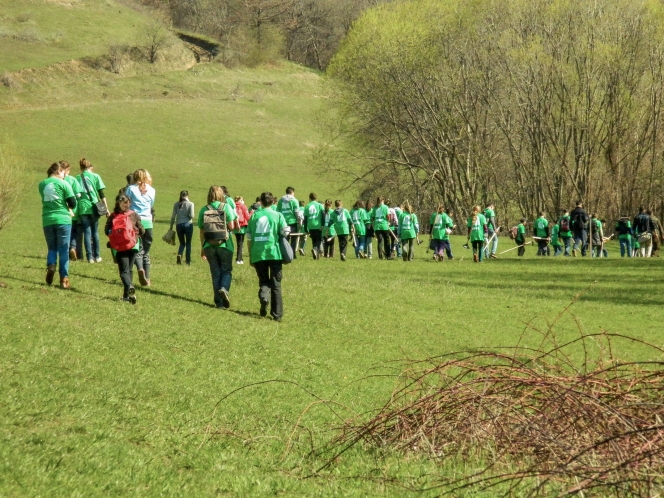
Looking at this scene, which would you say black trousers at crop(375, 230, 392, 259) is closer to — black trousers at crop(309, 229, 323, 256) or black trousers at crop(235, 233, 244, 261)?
black trousers at crop(309, 229, 323, 256)

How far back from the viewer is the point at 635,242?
3738cm

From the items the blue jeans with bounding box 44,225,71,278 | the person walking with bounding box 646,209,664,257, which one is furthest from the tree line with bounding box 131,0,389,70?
the blue jeans with bounding box 44,225,71,278

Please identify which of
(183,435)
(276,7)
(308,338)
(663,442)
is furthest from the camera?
(276,7)

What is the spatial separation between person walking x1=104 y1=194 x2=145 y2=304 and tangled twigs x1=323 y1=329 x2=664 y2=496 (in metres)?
7.48

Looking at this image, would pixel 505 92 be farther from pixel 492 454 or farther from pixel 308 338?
pixel 492 454

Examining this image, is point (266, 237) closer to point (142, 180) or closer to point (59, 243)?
point (59, 243)

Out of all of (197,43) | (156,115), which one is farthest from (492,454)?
(197,43)

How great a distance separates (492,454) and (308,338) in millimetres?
7655

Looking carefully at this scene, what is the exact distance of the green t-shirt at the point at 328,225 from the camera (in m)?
29.9

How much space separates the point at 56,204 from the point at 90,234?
5176 millimetres

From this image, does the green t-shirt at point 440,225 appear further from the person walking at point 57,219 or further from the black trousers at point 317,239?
the person walking at point 57,219

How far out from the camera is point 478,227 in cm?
2950

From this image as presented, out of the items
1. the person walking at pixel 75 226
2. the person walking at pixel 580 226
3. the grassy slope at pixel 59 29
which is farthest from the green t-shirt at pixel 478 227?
the grassy slope at pixel 59 29

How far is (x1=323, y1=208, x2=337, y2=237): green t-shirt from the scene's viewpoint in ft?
98.1
